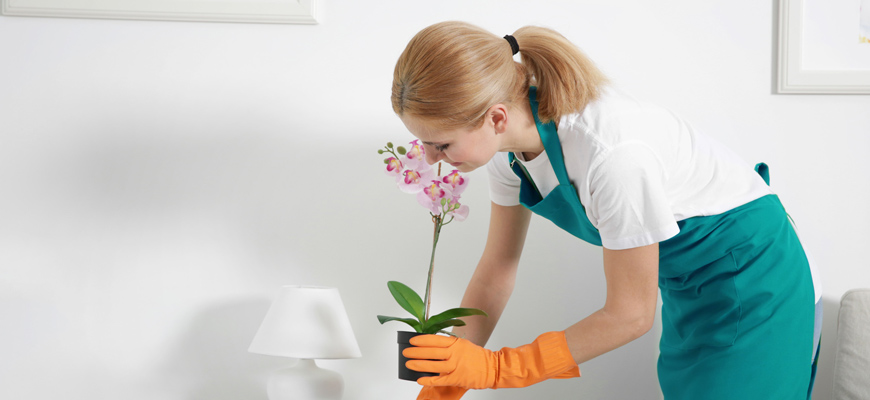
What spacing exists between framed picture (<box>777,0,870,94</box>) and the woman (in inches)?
22.4

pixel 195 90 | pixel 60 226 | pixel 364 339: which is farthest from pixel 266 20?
pixel 364 339

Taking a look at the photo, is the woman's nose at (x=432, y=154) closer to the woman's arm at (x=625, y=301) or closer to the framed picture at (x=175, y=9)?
the woman's arm at (x=625, y=301)

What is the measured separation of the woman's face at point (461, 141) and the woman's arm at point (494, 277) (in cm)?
30

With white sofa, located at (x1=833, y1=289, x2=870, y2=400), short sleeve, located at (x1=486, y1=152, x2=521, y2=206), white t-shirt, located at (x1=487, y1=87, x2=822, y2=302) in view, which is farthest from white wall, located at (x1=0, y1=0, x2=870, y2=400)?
white t-shirt, located at (x1=487, y1=87, x2=822, y2=302)

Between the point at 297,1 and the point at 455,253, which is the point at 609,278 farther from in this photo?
the point at 297,1

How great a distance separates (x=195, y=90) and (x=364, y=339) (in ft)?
2.38

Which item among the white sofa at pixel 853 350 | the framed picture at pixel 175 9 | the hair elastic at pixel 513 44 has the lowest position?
the white sofa at pixel 853 350

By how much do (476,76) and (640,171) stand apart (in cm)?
26

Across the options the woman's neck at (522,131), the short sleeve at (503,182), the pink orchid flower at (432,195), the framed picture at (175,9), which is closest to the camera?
the woman's neck at (522,131)

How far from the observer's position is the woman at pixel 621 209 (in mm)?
758

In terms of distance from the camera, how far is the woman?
0.76 m

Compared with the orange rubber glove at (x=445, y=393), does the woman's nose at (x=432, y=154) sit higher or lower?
higher

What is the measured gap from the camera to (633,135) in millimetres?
765

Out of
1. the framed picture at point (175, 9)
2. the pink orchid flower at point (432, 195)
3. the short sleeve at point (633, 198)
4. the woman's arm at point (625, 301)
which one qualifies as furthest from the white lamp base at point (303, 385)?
the framed picture at point (175, 9)
